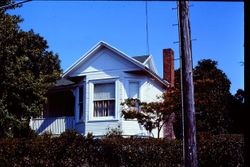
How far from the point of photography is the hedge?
1608 cm

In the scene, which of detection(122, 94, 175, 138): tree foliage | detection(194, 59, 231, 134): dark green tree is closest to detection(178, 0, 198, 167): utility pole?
detection(122, 94, 175, 138): tree foliage

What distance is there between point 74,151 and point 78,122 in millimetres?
11672

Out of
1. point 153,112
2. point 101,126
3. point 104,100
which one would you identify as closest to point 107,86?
point 104,100

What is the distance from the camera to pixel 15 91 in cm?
2270

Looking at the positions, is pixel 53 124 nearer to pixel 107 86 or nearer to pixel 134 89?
pixel 107 86

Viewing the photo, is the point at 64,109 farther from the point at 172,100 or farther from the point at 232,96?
the point at 232,96

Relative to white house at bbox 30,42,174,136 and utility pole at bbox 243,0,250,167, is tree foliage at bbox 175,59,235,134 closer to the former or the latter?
white house at bbox 30,42,174,136

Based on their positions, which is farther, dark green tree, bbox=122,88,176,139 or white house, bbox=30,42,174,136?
white house, bbox=30,42,174,136

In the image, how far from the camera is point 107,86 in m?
28.5

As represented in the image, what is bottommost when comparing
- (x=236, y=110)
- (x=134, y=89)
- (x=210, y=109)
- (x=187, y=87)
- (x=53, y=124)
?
(x=187, y=87)

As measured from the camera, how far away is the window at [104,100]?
28.0m

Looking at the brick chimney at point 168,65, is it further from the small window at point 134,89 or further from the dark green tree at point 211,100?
the small window at point 134,89

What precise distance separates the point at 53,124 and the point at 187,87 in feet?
68.3

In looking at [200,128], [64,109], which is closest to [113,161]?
[200,128]
